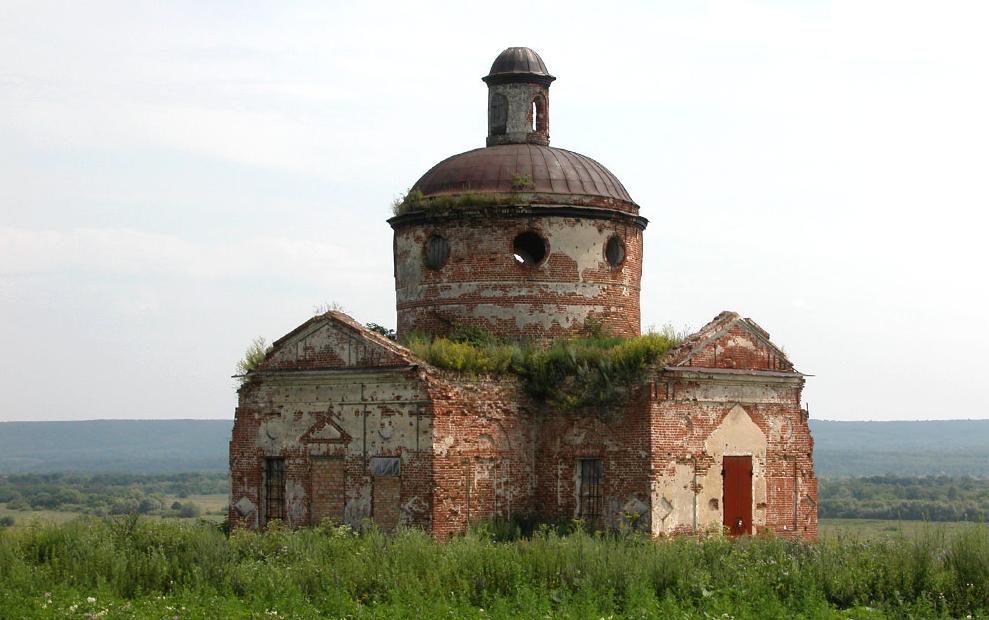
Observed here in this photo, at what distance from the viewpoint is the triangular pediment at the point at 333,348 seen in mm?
22719

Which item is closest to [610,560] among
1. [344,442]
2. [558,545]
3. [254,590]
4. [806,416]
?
[558,545]

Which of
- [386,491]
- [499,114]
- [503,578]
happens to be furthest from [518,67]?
[503,578]

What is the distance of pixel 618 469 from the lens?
22703mm

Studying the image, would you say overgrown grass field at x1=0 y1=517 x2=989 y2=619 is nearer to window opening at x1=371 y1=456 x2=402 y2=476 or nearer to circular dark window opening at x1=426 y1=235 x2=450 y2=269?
window opening at x1=371 y1=456 x2=402 y2=476

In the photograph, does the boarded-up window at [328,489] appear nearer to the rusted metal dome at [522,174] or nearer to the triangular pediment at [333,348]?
the triangular pediment at [333,348]

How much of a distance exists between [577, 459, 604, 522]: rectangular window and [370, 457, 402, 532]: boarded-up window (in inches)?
114

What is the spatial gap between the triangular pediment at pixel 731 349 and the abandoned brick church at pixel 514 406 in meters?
0.03

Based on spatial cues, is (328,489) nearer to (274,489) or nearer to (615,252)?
(274,489)

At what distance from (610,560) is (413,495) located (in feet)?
15.6

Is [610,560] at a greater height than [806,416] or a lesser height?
lesser

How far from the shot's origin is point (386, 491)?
22562 millimetres

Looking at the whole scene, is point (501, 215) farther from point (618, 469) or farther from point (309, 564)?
point (309, 564)

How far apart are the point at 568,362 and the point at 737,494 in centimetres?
338

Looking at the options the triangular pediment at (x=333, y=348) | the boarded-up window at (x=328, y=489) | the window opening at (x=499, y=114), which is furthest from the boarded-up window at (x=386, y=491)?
the window opening at (x=499, y=114)
